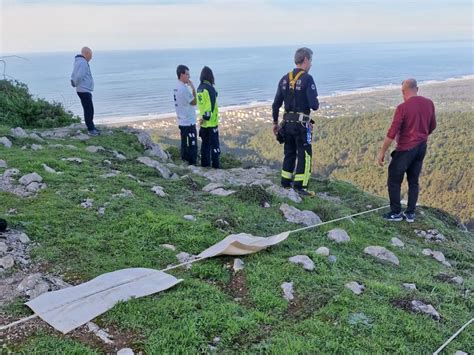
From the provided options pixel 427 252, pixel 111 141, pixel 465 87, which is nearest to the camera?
pixel 427 252

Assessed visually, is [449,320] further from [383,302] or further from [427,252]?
[427,252]

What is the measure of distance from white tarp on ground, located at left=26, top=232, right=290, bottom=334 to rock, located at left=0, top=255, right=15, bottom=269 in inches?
32.2

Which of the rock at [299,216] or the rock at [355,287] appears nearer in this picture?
the rock at [355,287]

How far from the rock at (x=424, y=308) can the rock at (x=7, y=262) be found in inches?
159

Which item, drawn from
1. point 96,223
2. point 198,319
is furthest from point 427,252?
point 96,223

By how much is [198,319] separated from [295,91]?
4963 millimetres

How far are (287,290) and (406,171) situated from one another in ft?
13.7

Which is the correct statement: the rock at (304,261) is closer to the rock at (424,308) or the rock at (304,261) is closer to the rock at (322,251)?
the rock at (322,251)

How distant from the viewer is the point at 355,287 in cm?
464

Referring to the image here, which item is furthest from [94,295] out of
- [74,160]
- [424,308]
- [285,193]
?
[74,160]

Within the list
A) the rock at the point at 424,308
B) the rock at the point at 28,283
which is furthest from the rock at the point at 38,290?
the rock at the point at 424,308

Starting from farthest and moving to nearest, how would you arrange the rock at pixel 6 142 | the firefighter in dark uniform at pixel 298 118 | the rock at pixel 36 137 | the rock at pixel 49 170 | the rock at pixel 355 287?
the rock at pixel 36 137 < the rock at pixel 6 142 < the rock at pixel 49 170 < the firefighter in dark uniform at pixel 298 118 < the rock at pixel 355 287

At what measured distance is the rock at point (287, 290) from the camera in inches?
174

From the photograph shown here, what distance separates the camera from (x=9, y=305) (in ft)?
12.5
